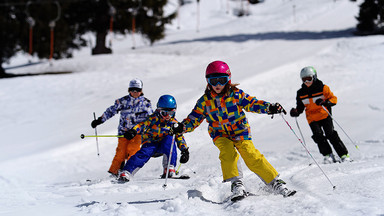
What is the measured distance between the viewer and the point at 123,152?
6938 mm

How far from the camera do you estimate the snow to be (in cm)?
393

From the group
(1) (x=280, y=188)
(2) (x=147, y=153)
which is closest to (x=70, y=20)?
(2) (x=147, y=153)

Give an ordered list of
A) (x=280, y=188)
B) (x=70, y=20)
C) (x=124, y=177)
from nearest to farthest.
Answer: (x=280, y=188) → (x=124, y=177) → (x=70, y=20)

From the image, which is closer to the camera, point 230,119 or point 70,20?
point 230,119

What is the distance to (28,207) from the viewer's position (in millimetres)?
4074

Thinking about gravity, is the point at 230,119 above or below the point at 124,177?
above

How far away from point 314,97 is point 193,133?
408cm

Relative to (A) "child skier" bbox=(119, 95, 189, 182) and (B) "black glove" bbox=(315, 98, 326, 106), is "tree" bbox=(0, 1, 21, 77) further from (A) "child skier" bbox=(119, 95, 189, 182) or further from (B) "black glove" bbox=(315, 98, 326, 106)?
(B) "black glove" bbox=(315, 98, 326, 106)

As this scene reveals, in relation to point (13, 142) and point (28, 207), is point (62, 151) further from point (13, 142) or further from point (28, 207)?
point (28, 207)

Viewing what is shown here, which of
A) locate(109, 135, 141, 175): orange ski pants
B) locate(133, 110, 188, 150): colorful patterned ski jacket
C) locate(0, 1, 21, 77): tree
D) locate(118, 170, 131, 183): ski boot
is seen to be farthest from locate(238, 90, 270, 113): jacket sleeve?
locate(0, 1, 21, 77): tree

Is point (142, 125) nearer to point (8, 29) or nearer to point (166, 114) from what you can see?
point (166, 114)

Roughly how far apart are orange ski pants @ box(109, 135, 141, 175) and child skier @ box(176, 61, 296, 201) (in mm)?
2462

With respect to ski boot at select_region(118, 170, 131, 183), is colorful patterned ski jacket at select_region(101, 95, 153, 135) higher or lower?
higher

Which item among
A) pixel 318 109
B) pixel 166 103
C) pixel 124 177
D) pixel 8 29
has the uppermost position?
pixel 8 29
